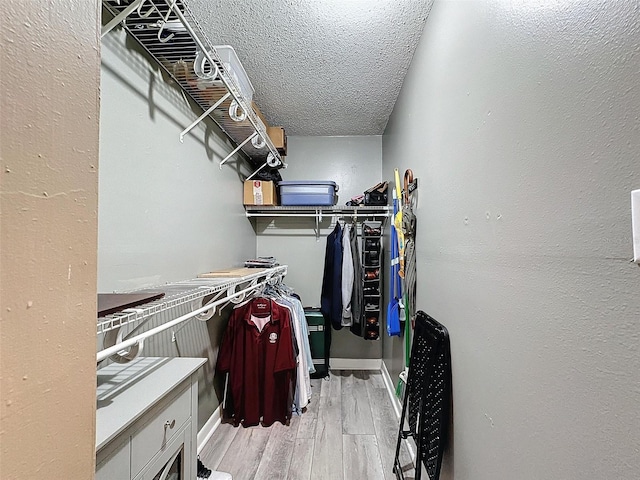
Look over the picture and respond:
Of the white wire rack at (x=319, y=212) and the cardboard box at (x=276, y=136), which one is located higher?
the cardboard box at (x=276, y=136)

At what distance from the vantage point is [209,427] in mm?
2430

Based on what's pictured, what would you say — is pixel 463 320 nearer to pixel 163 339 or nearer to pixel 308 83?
pixel 163 339

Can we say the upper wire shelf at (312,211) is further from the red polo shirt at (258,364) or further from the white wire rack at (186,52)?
the red polo shirt at (258,364)

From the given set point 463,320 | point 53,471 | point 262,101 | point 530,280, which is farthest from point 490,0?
point 262,101

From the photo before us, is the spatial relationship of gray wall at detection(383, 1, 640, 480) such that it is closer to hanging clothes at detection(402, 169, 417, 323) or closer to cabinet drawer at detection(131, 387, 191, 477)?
hanging clothes at detection(402, 169, 417, 323)

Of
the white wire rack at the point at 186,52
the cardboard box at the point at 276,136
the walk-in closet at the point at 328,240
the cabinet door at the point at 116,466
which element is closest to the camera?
the walk-in closet at the point at 328,240

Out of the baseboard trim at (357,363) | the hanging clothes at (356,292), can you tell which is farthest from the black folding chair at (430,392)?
the baseboard trim at (357,363)

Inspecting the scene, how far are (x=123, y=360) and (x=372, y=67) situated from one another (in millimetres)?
2214

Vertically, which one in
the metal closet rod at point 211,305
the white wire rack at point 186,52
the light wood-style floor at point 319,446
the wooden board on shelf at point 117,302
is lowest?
the light wood-style floor at point 319,446

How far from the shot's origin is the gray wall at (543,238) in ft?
2.03

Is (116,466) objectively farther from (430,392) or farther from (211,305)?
(430,392)

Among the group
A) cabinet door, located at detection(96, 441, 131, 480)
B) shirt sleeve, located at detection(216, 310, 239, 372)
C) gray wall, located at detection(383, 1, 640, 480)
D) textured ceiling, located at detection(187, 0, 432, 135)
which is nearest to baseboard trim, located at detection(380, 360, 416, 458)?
gray wall, located at detection(383, 1, 640, 480)

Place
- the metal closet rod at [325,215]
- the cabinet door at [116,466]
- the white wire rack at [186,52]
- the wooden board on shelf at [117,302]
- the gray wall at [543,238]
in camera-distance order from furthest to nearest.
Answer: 1. the metal closet rod at [325,215]
2. the white wire rack at [186,52]
3. the wooden board on shelf at [117,302]
4. the cabinet door at [116,466]
5. the gray wall at [543,238]

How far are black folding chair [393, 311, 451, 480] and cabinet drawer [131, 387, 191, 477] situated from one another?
103cm
